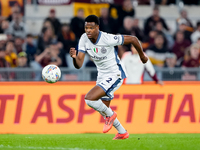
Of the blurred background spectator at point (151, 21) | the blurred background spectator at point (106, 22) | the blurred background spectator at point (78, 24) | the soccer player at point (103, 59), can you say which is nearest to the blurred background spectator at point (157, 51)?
the blurred background spectator at point (151, 21)

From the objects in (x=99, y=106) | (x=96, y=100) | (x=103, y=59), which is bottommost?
(x=99, y=106)

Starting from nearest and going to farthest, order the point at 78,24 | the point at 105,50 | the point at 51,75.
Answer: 1. the point at 105,50
2. the point at 51,75
3. the point at 78,24

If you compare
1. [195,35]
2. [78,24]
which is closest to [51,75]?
[78,24]

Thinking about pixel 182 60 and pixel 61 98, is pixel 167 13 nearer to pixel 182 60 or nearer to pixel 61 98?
pixel 182 60

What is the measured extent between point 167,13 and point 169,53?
3565 mm

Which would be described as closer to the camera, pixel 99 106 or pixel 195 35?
pixel 99 106

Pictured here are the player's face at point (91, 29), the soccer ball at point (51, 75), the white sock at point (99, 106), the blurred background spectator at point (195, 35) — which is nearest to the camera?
the player's face at point (91, 29)

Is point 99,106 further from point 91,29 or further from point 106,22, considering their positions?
point 106,22

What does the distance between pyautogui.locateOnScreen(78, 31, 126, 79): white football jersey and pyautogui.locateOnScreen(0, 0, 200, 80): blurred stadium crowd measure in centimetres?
512

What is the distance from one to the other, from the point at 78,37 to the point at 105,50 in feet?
22.7

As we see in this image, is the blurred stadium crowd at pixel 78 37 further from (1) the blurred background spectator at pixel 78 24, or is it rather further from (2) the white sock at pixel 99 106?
(2) the white sock at pixel 99 106

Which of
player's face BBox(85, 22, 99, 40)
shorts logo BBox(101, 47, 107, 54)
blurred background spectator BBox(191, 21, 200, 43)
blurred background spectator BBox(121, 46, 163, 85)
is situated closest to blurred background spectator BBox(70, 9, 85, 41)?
blurred background spectator BBox(121, 46, 163, 85)

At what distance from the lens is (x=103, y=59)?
8.41m

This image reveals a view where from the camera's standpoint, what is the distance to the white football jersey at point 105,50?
8297 mm
